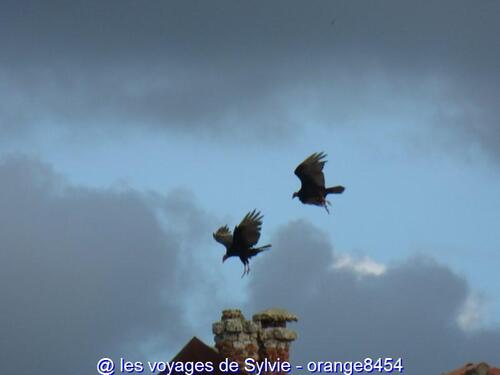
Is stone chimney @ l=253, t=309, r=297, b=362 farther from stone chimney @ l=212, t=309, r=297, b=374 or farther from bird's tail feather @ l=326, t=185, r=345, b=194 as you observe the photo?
bird's tail feather @ l=326, t=185, r=345, b=194

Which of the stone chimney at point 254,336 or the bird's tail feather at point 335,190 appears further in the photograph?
the stone chimney at point 254,336

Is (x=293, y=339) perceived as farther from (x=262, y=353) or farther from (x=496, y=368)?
(x=496, y=368)

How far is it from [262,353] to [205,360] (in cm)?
166

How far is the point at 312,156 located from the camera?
165ft

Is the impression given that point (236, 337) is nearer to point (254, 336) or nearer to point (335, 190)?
point (254, 336)

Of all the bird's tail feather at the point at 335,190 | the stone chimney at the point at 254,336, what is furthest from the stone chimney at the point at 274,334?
the bird's tail feather at the point at 335,190

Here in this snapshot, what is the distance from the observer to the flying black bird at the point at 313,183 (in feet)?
164

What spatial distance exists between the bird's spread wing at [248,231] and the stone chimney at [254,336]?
236 cm

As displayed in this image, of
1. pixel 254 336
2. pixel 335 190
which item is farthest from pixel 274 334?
Result: pixel 335 190

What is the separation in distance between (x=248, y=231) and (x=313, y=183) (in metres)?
2.47

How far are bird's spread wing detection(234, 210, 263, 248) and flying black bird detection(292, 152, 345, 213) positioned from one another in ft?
5.72

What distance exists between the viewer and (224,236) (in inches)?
2077

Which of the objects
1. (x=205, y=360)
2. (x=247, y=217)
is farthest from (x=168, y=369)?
(x=247, y=217)

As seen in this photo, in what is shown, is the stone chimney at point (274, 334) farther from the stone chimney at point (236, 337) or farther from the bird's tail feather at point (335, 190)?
the bird's tail feather at point (335, 190)
